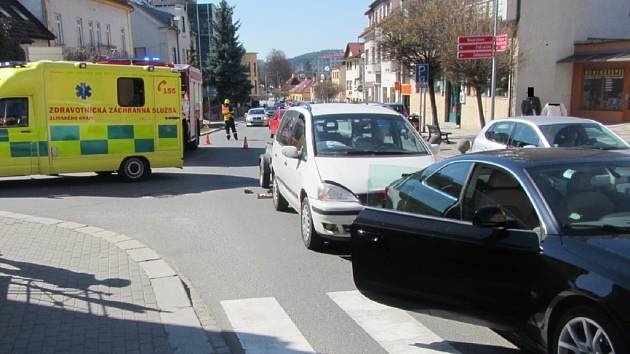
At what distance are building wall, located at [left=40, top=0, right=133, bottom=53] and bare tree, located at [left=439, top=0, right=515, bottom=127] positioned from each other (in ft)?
66.4

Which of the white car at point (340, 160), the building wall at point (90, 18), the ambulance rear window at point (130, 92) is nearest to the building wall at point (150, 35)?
the building wall at point (90, 18)

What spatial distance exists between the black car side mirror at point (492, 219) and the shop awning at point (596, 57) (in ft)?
79.5

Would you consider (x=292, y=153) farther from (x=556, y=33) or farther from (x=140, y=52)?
(x=140, y=52)

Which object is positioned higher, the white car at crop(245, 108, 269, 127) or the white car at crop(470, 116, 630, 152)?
the white car at crop(470, 116, 630, 152)

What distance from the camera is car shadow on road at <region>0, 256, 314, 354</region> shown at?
4.29m

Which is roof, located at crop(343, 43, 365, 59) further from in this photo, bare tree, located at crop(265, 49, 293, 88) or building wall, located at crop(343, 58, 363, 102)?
bare tree, located at crop(265, 49, 293, 88)

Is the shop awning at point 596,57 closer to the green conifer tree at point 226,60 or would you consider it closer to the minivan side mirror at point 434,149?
the minivan side mirror at point 434,149

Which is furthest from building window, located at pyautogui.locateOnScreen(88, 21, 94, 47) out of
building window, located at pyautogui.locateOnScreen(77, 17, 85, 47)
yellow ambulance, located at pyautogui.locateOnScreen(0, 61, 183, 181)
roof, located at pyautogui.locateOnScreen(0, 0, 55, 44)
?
yellow ambulance, located at pyautogui.locateOnScreen(0, 61, 183, 181)

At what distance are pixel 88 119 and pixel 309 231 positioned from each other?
304 inches

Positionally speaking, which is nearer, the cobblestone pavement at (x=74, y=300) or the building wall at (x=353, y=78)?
the cobblestone pavement at (x=74, y=300)

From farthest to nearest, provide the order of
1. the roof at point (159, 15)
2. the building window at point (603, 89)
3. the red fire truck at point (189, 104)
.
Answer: the roof at point (159, 15), the building window at point (603, 89), the red fire truck at point (189, 104)

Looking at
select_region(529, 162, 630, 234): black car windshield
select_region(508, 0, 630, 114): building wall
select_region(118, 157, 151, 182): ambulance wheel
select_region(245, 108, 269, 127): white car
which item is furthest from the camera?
select_region(245, 108, 269, 127): white car

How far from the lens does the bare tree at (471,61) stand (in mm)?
21875

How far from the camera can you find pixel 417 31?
1017 inches
